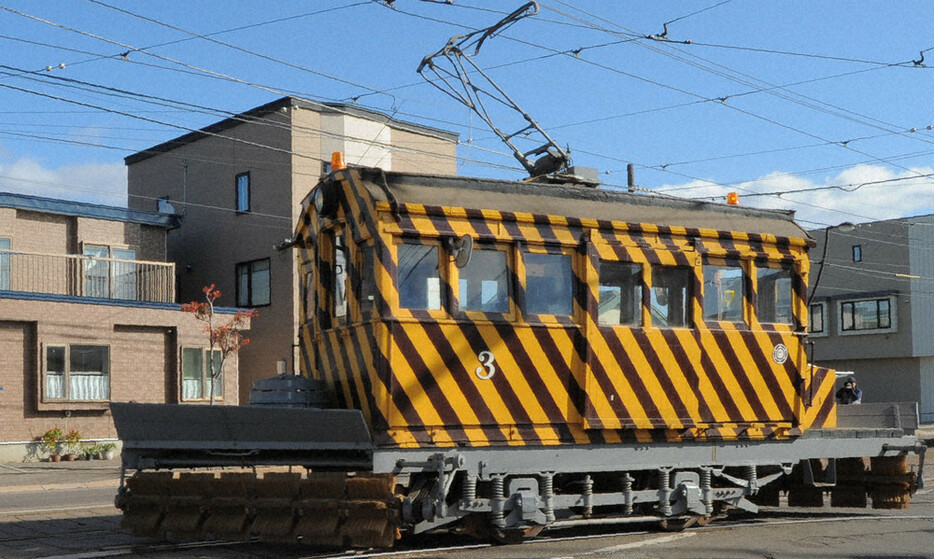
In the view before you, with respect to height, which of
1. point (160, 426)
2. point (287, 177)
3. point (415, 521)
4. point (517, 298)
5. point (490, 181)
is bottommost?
point (415, 521)

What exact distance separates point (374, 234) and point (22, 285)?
22.6 metres

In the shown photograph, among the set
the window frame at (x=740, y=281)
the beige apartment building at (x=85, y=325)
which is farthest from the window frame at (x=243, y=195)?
the window frame at (x=740, y=281)

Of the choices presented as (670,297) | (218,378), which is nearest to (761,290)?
(670,297)

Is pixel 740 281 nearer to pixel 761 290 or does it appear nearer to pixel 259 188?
pixel 761 290

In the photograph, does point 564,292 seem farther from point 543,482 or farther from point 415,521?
point 415,521

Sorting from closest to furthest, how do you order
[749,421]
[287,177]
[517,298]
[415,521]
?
1. [415,521]
2. [517,298]
3. [749,421]
4. [287,177]

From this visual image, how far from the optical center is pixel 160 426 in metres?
9.84

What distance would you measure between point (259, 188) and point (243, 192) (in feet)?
3.38

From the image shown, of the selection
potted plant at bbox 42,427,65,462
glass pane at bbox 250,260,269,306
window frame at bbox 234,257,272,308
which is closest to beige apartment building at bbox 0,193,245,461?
potted plant at bbox 42,427,65,462

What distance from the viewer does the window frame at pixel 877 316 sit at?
172ft

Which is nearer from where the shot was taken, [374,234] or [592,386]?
[374,234]

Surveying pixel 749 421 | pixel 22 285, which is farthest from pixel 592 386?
pixel 22 285

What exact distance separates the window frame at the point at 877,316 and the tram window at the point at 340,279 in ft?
153

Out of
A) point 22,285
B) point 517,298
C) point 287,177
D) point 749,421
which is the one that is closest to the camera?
point 517,298
